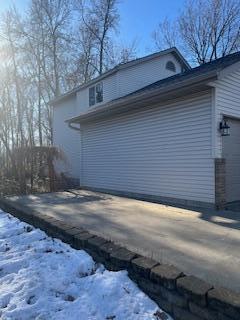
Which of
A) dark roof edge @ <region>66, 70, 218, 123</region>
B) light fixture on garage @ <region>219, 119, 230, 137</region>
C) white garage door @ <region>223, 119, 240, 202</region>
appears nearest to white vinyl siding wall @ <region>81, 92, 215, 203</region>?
light fixture on garage @ <region>219, 119, 230, 137</region>

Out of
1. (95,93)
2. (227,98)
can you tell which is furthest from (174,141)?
(95,93)

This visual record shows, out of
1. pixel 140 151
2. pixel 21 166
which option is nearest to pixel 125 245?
pixel 140 151

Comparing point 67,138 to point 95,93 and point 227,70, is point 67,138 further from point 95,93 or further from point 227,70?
point 227,70

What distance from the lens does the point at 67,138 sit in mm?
19609

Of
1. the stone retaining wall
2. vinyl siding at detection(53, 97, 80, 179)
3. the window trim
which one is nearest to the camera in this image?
the stone retaining wall

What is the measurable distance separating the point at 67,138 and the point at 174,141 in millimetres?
11431

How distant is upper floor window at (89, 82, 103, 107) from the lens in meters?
16.6

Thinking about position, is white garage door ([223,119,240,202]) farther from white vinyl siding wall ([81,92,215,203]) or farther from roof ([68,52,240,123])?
roof ([68,52,240,123])

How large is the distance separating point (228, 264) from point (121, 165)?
7876mm

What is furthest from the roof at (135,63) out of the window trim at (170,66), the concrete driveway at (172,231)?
the concrete driveway at (172,231)

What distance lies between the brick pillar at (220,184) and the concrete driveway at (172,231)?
0.42 metres

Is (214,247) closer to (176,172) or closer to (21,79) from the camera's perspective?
(176,172)

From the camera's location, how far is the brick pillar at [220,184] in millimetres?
7883

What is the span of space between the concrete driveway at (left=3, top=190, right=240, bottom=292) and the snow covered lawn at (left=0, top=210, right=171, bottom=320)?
629mm
